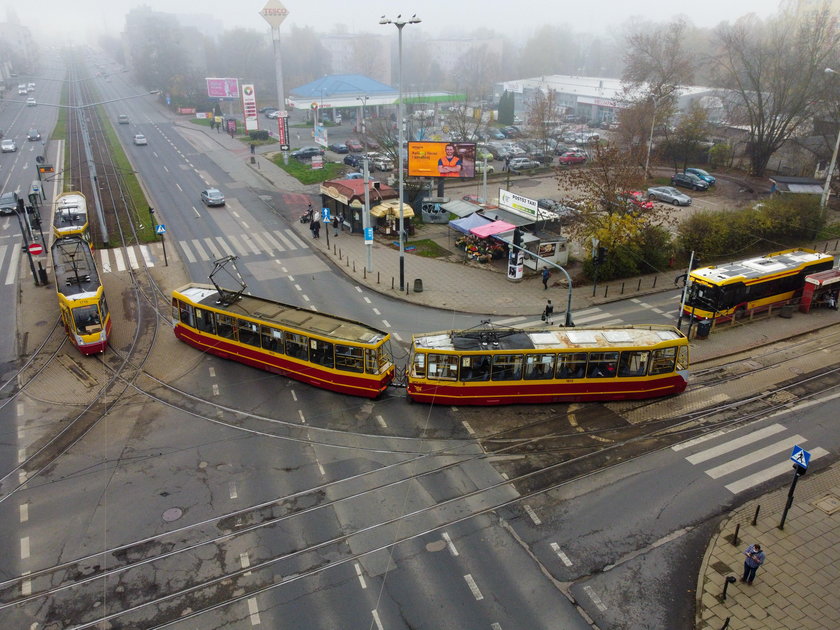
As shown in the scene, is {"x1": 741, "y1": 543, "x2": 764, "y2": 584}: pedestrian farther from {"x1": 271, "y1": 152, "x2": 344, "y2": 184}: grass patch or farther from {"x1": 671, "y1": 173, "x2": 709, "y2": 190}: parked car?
{"x1": 271, "y1": 152, "x2": 344, "y2": 184}: grass patch

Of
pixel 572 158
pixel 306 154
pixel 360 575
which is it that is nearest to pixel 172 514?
pixel 360 575

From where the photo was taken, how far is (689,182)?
56.3 m

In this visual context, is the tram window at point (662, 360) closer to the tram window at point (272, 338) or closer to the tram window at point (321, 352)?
the tram window at point (321, 352)

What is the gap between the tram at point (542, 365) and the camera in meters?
21.5

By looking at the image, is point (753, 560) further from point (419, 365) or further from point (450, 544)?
point (419, 365)

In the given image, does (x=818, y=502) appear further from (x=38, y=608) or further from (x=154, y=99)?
(x=154, y=99)

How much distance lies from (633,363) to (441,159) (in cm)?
2645

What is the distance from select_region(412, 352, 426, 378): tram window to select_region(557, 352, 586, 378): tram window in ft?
16.1

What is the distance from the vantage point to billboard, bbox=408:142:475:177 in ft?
143

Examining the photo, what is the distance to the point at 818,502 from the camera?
18016 millimetres

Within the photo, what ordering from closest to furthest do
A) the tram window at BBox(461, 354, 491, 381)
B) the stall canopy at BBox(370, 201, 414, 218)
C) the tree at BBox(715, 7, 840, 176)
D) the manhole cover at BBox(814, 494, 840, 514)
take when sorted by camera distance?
the manhole cover at BBox(814, 494, 840, 514), the tram window at BBox(461, 354, 491, 381), the stall canopy at BBox(370, 201, 414, 218), the tree at BBox(715, 7, 840, 176)

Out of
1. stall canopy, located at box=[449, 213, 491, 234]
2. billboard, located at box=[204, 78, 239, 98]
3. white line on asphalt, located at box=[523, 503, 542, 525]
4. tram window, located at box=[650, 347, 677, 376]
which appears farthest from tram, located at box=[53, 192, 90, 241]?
billboard, located at box=[204, 78, 239, 98]

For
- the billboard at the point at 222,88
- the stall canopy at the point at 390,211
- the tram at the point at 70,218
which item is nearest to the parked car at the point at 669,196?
the stall canopy at the point at 390,211

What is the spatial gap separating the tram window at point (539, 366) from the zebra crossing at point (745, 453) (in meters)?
4.98
